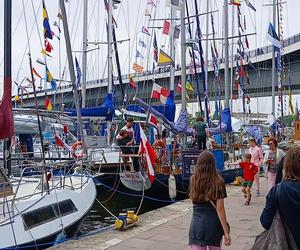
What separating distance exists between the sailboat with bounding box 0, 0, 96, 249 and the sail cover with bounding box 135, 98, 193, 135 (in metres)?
5.79

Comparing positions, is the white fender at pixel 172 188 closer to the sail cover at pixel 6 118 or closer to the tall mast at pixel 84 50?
the sail cover at pixel 6 118

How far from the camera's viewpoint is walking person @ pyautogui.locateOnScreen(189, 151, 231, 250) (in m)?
4.58

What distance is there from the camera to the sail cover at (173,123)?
15856mm

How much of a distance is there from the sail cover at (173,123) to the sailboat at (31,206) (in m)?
5.79

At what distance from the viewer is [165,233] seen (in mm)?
8312

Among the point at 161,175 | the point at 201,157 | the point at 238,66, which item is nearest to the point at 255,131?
the point at 238,66

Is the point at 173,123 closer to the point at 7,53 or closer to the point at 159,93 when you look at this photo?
the point at 159,93

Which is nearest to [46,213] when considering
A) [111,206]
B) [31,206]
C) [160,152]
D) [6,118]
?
[31,206]

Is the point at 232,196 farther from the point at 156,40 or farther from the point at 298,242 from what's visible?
the point at 156,40

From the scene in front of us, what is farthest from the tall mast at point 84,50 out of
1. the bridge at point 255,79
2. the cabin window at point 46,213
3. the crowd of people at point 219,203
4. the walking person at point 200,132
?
the crowd of people at point 219,203

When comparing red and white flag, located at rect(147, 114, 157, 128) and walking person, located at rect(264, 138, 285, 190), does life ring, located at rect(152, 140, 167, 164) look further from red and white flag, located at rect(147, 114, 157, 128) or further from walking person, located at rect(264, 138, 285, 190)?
walking person, located at rect(264, 138, 285, 190)

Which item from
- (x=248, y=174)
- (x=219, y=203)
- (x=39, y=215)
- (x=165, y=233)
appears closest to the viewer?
(x=219, y=203)

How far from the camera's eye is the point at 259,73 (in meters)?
45.2

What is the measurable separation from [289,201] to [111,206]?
12642mm
